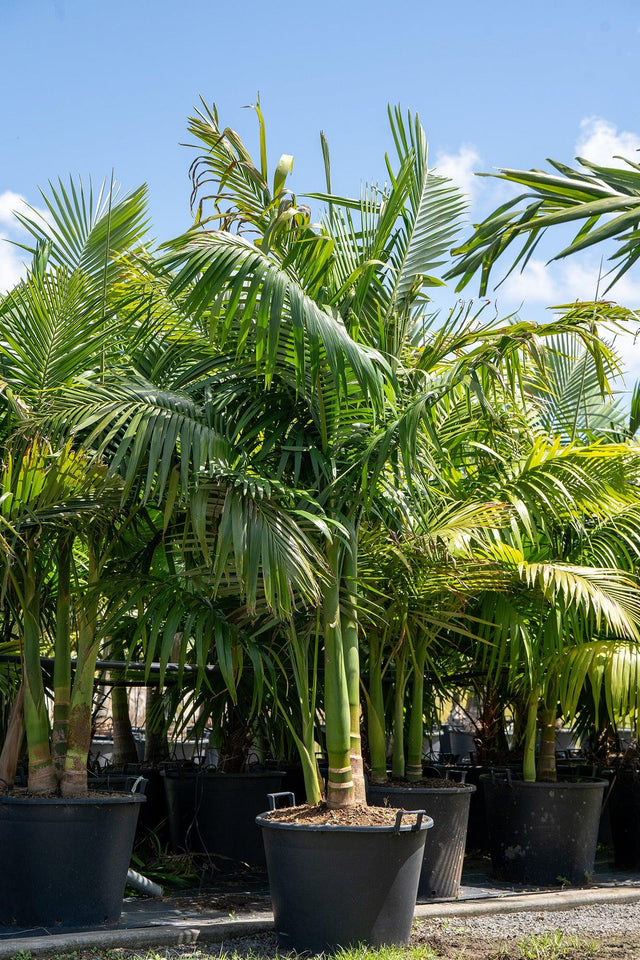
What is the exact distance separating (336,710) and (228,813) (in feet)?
6.36

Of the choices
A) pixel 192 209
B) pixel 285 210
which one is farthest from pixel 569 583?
pixel 192 209

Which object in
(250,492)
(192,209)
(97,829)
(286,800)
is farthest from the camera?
(286,800)

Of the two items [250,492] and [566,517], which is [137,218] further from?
[566,517]

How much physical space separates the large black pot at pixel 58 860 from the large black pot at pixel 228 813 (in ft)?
4.75

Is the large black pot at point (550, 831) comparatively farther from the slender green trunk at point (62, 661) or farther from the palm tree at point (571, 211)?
the palm tree at point (571, 211)

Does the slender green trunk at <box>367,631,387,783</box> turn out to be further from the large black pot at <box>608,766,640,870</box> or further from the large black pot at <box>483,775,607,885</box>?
the large black pot at <box>608,766,640,870</box>

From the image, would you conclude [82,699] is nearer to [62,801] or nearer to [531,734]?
[62,801]

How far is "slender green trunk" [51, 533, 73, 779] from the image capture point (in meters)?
4.39

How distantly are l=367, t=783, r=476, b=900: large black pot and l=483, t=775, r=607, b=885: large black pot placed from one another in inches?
26.9

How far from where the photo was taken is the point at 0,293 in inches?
181

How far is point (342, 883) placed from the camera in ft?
12.3

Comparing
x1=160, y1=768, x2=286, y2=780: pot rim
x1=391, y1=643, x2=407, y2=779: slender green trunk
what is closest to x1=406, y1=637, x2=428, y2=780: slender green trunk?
x1=391, y1=643, x2=407, y2=779: slender green trunk

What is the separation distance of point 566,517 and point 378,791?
1.84m

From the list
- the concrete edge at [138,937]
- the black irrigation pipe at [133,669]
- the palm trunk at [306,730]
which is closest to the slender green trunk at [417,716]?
the black irrigation pipe at [133,669]
